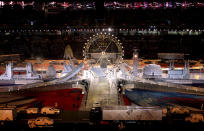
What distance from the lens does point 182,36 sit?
24828 millimetres

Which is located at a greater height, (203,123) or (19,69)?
(19,69)

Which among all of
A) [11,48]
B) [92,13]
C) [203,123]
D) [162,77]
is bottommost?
[203,123]

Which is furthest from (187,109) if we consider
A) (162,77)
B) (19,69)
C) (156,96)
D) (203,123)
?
(19,69)

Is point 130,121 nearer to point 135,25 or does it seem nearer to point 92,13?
point 135,25

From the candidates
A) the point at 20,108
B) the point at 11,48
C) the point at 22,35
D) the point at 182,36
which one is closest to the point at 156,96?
the point at 20,108

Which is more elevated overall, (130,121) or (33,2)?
(33,2)

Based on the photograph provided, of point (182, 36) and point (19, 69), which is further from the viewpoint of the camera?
point (182, 36)

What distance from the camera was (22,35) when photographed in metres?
24.7

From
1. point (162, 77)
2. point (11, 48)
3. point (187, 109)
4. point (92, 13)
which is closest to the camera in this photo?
point (187, 109)

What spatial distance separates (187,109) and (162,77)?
3.04 metres

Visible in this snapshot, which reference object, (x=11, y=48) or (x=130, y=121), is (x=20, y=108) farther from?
(x=11, y=48)

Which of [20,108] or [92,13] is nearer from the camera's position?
[20,108]

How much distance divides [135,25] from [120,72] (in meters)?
18.5

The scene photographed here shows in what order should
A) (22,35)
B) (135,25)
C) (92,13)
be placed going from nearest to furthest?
(22,35), (135,25), (92,13)
